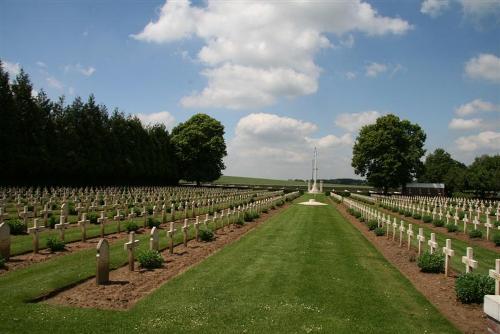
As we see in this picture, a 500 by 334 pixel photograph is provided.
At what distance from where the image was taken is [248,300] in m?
8.32

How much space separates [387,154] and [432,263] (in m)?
55.0

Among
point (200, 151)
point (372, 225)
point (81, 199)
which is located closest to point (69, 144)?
point (81, 199)

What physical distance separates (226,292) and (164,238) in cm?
797

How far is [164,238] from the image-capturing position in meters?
16.3

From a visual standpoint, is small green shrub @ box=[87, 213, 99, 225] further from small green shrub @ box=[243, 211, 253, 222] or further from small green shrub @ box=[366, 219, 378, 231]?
small green shrub @ box=[366, 219, 378, 231]

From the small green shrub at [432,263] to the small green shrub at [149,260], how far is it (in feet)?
23.8

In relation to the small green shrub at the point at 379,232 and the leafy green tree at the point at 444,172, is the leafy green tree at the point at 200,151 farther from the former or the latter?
the small green shrub at the point at 379,232

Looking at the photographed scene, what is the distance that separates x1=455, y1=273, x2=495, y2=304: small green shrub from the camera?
8.40m

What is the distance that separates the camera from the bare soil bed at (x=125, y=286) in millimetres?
8023

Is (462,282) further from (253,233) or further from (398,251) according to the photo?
(253,233)

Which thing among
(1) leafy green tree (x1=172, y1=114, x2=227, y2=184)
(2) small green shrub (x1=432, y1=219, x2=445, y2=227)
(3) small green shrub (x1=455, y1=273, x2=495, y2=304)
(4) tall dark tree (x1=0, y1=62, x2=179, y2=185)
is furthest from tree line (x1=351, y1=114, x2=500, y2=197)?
(3) small green shrub (x1=455, y1=273, x2=495, y2=304)

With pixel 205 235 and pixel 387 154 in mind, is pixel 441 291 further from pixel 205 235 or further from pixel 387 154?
pixel 387 154

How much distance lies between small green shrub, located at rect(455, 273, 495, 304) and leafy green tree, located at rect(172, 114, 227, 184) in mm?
62494

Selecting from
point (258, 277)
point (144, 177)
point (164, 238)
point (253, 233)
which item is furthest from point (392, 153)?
point (258, 277)
